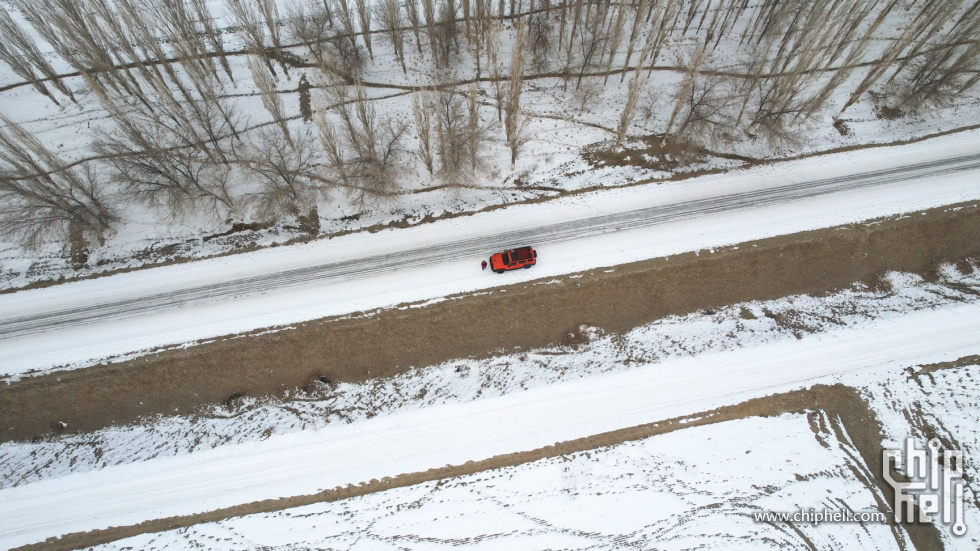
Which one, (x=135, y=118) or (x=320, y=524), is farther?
(x=135, y=118)

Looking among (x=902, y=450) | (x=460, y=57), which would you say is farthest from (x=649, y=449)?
(x=460, y=57)

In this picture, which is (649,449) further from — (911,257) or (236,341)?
(236,341)

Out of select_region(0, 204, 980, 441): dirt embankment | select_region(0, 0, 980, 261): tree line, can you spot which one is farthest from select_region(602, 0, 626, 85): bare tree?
select_region(0, 204, 980, 441): dirt embankment

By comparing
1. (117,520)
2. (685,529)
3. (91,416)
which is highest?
(91,416)

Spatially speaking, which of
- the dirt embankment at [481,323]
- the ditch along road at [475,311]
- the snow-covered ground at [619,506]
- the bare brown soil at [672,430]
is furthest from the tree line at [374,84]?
the snow-covered ground at [619,506]

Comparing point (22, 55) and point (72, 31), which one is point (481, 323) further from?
point (22, 55)

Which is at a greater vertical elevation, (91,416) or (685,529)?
(91,416)
